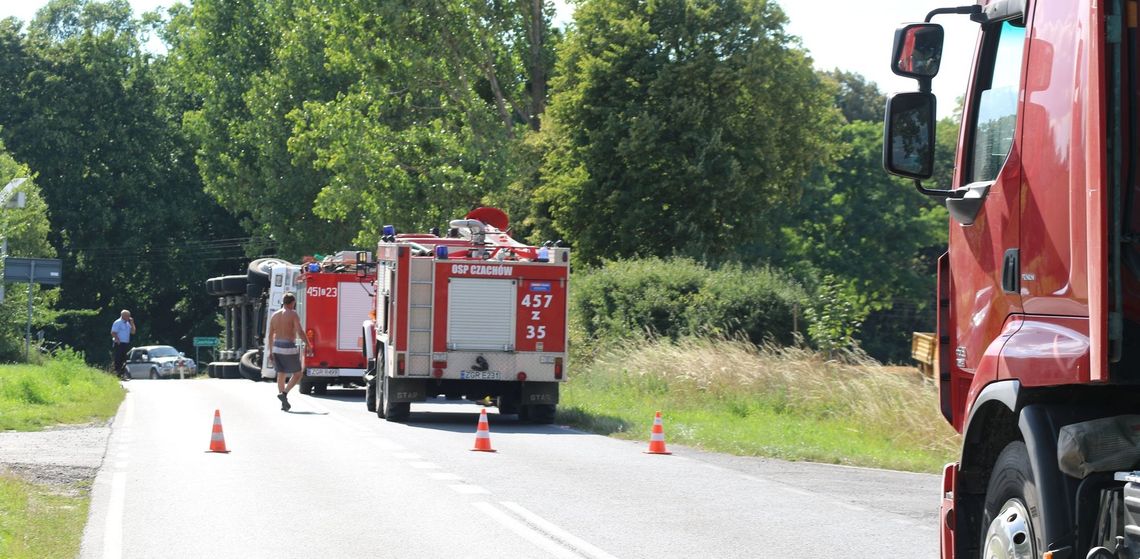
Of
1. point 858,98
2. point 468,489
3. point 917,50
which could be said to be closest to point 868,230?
point 858,98

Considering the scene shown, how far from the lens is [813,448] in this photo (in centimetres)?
1817

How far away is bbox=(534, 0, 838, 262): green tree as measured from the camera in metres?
38.3

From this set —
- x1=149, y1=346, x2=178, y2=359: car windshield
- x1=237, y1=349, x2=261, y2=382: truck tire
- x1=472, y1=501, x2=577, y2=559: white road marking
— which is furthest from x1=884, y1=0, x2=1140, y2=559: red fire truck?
x1=149, y1=346, x2=178, y2=359: car windshield

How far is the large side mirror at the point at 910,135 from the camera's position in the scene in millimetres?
6789

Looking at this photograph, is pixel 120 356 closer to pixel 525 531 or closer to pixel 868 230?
pixel 868 230

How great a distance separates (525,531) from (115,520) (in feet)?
9.73

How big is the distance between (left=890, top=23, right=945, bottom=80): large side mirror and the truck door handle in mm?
972

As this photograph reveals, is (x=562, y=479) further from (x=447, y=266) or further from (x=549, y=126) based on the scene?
(x=549, y=126)

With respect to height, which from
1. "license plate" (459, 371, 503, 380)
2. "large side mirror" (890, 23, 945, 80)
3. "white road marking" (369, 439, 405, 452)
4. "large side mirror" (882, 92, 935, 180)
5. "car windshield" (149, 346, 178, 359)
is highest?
"large side mirror" (890, 23, 945, 80)

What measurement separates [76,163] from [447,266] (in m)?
48.4

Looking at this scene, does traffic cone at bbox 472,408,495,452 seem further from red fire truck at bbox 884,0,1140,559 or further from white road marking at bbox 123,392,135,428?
red fire truck at bbox 884,0,1140,559

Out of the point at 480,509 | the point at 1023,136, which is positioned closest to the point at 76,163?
the point at 480,509

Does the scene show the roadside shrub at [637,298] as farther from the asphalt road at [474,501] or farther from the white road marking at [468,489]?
the white road marking at [468,489]

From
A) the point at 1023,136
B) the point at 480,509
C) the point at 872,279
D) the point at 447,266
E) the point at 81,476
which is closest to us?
the point at 1023,136
